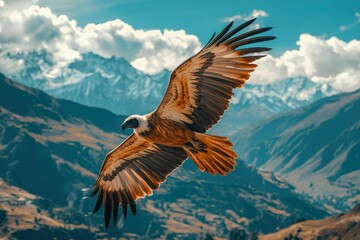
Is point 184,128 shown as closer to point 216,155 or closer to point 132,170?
point 216,155

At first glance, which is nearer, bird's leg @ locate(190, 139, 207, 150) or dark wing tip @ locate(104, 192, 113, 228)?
bird's leg @ locate(190, 139, 207, 150)

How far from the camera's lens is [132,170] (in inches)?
1057

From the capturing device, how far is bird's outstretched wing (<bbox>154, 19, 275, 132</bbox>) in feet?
66.6

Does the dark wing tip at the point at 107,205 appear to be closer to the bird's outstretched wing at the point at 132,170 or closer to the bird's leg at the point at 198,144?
the bird's outstretched wing at the point at 132,170

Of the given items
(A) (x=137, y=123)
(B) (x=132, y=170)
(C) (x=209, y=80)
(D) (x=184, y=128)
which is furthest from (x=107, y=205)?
(C) (x=209, y=80)

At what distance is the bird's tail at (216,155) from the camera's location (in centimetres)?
2284

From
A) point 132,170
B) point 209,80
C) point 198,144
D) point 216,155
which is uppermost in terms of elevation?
point 209,80

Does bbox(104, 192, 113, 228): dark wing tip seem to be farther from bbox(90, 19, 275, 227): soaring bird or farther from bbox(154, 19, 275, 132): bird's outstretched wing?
bbox(154, 19, 275, 132): bird's outstretched wing

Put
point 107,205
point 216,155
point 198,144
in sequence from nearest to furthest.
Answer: point 216,155 → point 198,144 → point 107,205

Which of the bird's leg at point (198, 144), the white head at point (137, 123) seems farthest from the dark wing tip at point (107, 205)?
the bird's leg at point (198, 144)

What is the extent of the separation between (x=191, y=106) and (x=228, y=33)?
4.56 m

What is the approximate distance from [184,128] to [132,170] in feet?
14.8

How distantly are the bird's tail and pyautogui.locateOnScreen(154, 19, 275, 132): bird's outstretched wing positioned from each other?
56 centimetres

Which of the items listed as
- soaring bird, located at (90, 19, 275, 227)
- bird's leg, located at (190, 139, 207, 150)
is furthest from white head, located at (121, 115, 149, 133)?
bird's leg, located at (190, 139, 207, 150)
